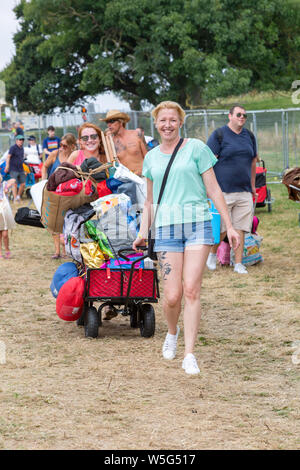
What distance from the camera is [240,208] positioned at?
36.1 ft

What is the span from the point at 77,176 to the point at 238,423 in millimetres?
3510

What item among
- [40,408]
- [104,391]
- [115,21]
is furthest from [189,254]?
→ [115,21]

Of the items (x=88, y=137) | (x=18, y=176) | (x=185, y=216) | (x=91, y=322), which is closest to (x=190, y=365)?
(x=185, y=216)

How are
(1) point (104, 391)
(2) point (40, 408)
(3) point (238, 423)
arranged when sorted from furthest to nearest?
(1) point (104, 391), (2) point (40, 408), (3) point (238, 423)

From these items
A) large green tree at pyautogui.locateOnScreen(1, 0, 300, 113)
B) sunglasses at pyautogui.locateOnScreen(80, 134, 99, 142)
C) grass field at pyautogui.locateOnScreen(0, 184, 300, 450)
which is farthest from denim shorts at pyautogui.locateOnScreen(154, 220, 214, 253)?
large green tree at pyautogui.locateOnScreen(1, 0, 300, 113)

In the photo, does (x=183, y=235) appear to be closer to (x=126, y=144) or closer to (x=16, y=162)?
(x=126, y=144)

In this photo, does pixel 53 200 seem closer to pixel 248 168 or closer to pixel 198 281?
pixel 198 281

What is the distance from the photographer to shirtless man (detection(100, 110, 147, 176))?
983cm

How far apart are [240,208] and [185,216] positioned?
4939 mm

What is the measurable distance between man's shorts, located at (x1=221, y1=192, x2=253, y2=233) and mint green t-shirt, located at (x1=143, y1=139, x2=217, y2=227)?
4.80 m

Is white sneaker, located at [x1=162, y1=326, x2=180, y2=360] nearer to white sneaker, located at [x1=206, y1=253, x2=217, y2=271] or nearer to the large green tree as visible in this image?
white sneaker, located at [x1=206, y1=253, x2=217, y2=271]

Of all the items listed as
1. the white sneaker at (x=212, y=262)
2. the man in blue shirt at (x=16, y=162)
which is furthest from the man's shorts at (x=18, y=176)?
the white sneaker at (x=212, y=262)

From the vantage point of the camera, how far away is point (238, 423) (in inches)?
199

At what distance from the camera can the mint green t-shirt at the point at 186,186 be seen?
20.1 ft
